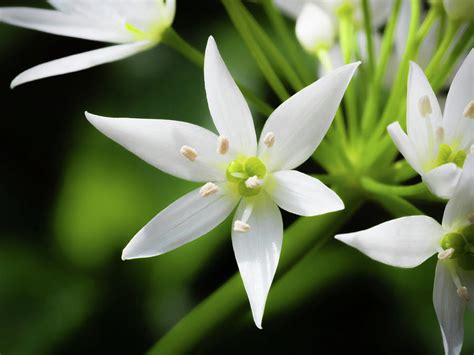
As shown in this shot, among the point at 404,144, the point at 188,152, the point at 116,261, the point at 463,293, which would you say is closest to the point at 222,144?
the point at 188,152

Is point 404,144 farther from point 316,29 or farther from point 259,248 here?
point 316,29

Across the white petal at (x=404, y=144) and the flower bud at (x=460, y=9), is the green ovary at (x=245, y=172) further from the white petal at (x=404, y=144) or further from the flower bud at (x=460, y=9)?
the flower bud at (x=460, y=9)

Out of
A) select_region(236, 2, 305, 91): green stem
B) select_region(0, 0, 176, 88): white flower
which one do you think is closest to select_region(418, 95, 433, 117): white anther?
select_region(236, 2, 305, 91): green stem

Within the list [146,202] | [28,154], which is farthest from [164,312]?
[28,154]

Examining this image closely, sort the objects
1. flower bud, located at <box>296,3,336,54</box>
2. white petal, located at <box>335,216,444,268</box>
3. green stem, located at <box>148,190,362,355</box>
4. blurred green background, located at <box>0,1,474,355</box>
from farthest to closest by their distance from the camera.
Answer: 1. blurred green background, located at <box>0,1,474,355</box>
2. flower bud, located at <box>296,3,336,54</box>
3. green stem, located at <box>148,190,362,355</box>
4. white petal, located at <box>335,216,444,268</box>

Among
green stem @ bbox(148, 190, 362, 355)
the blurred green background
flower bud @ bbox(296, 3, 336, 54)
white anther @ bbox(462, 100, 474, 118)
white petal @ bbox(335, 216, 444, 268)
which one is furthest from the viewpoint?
the blurred green background

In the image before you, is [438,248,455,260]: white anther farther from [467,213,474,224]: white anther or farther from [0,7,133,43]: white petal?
[0,7,133,43]: white petal

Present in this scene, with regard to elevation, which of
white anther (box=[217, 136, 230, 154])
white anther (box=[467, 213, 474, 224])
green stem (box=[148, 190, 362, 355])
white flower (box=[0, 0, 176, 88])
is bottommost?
green stem (box=[148, 190, 362, 355])

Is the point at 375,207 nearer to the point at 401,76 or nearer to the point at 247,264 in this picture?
the point at 401,76
